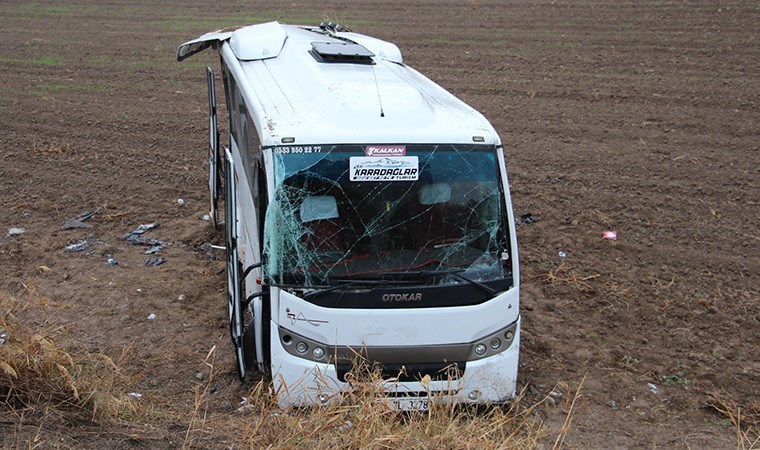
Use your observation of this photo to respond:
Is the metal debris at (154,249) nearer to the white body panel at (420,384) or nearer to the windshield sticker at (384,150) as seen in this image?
the white body panel at (420,384)

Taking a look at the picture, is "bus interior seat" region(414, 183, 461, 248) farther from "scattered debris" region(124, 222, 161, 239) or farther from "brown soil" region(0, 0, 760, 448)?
"scattered debris" region(124, 222, 161, 239)

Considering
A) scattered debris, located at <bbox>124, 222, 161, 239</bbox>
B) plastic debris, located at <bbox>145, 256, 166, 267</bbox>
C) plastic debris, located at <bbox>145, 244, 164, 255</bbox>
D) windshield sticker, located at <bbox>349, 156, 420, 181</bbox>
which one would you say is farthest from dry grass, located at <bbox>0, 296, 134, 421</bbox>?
scattered debris, located at <bbox>124, 222, 161, 239</bbox>

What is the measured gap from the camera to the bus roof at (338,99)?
6660mm

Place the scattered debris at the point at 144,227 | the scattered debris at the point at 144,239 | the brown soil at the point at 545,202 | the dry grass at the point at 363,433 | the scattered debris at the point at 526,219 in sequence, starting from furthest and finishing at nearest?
the scattered debris at the point at 526,219 → the scattered debris at the point at 144,227 → the scattered debris at the point at 144,239 → the brown soil at the point at 545,202 → the dry grass at the point at 363,433

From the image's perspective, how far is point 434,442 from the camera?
498cm

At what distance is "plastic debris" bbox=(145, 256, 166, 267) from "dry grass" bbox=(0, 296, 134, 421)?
4048 millimetres

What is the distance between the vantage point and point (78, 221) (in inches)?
437

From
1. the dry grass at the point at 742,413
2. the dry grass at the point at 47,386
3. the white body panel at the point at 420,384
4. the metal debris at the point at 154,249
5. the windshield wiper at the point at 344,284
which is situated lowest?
the metal debris at the point at 154,249

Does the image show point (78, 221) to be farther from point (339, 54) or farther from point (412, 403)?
point (412, 403)

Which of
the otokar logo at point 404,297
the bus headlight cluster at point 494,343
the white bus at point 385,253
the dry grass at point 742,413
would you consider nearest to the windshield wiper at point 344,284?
the white bus at point 385,253

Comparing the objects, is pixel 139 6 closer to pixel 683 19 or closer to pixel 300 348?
pixel 683 19

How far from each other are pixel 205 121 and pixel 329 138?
9081mm

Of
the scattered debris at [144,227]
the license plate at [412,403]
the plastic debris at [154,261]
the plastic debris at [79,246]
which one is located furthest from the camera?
the scattered debris at [144,227]

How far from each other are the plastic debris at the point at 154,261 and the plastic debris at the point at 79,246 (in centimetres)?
88
